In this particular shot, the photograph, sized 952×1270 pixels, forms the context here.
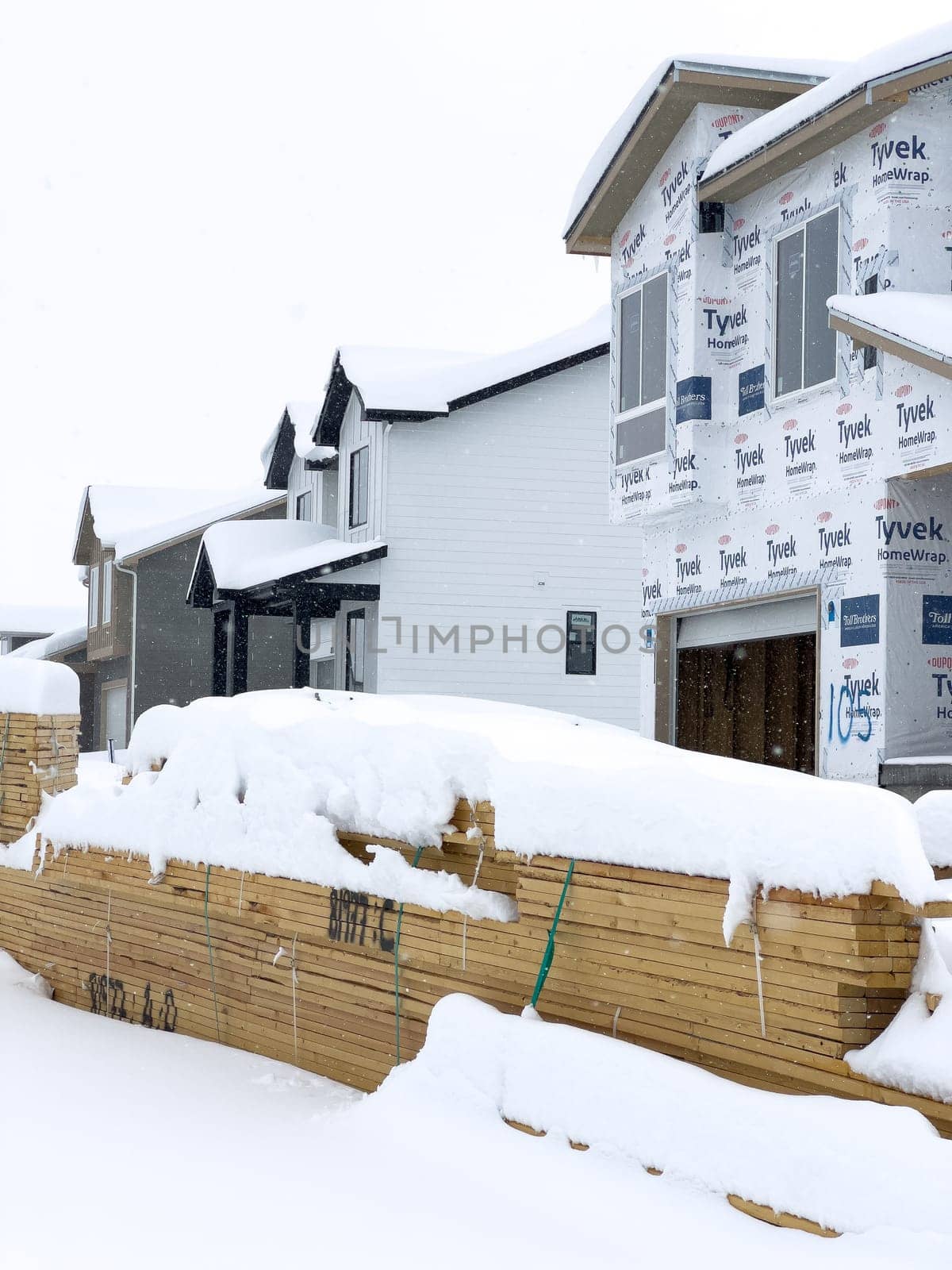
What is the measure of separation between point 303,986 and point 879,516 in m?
6.68

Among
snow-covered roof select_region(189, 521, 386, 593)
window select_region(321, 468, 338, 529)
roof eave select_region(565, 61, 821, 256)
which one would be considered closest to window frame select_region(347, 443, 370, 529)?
snow-covered roof select_region(189, 521, 386, 593)

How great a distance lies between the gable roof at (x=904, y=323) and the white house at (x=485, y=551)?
420 inches

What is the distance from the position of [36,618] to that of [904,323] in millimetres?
40974

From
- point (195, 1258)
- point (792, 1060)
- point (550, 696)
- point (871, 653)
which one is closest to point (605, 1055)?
point (792, 1060)

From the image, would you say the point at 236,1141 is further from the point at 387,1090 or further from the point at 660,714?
the point at 660,714

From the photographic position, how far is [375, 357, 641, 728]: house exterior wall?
21.3 metres

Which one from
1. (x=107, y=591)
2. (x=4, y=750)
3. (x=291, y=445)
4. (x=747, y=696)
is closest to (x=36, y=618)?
(x=107, y=591)

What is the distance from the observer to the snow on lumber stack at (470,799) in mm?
4605

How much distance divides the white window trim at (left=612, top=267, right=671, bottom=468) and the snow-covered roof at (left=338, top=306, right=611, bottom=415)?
581 centimetres

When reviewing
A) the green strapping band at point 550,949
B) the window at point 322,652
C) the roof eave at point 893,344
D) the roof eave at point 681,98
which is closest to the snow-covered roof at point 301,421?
the window at point 322,652

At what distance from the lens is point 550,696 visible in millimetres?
21703

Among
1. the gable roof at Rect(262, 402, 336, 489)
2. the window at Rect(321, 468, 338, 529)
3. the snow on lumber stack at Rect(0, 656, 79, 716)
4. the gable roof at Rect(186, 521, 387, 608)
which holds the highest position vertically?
the gable roof at Rect(262, 402, 336, 489)

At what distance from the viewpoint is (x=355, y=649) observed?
74.6 ft

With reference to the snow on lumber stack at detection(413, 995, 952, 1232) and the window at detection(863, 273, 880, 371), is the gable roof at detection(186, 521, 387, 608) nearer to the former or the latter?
the window at detection(863, 273, 880, 371)
